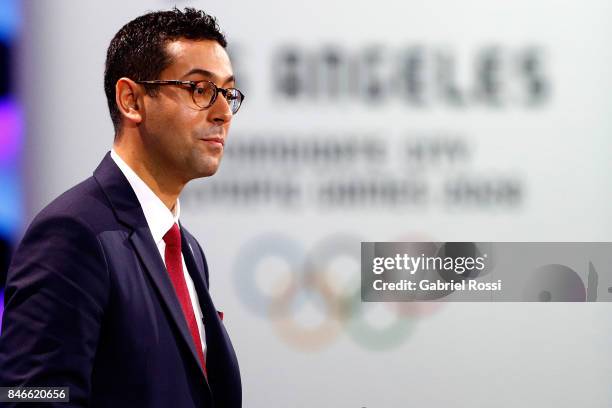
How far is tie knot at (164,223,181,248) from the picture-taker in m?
1.57

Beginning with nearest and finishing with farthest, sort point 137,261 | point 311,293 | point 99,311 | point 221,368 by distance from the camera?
point 99,311 < point 137,261 < point 221,368 < point 311,293

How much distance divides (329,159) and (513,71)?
755 millimetres

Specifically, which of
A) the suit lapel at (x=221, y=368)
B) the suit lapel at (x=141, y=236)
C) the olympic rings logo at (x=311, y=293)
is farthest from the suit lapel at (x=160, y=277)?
the olympic rings logo at (x=311, y=293)

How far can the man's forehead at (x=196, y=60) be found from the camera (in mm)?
1582

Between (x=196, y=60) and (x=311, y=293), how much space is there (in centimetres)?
124

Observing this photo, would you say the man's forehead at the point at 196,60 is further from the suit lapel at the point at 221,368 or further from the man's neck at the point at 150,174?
the suit lapel at the point at 221,368

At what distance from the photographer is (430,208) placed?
2650 millimetres

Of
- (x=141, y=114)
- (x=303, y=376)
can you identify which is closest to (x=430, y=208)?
(x=303, y=376)

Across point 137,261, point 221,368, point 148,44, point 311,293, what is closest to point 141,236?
point 137,261

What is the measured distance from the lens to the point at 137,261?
1386 millimetres

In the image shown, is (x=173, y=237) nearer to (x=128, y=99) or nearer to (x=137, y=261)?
(x=137, y=261)

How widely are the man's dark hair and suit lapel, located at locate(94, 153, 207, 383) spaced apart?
0.63ft

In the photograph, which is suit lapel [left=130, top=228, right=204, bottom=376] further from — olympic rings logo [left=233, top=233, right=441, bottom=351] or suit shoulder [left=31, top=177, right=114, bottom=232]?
olympic rings logo [left=233, top=233, right=441, bottom=351]

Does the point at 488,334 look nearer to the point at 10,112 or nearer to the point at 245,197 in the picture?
the point at 245,197
